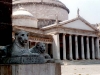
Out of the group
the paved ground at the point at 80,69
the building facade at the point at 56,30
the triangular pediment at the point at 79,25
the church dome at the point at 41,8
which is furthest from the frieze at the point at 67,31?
the church dome at the point at 41,8

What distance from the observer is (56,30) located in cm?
4100

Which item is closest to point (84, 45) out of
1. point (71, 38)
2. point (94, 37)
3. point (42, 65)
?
point (94, 37)

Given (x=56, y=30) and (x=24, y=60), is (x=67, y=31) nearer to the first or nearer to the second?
(x=56, y=30)

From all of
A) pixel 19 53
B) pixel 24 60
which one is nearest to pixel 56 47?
pixel 19 53

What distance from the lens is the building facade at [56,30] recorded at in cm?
4147

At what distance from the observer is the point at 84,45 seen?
49.3 meters

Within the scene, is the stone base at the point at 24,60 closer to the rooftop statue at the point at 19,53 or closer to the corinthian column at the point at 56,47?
the rooftop statue at the point at 19,53

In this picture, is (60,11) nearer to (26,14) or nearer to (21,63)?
(26,14)

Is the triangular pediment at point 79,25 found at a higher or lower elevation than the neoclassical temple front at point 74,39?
higher

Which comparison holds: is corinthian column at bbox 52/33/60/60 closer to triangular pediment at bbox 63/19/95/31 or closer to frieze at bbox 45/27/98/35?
frieze at bbox 45/27/98/35

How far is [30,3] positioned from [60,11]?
288 inches

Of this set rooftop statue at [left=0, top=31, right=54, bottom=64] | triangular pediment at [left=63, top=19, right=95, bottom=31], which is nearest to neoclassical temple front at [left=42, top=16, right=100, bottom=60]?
triangular pediment at [left=63, top=19, right=95, bottom=31]

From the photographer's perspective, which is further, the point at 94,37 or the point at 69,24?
the point at 94,37

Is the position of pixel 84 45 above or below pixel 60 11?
below
